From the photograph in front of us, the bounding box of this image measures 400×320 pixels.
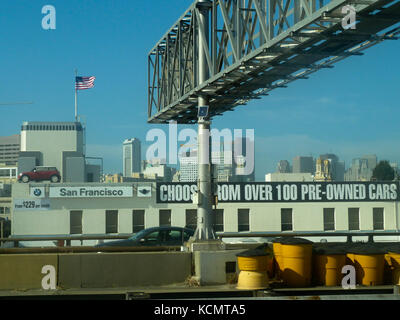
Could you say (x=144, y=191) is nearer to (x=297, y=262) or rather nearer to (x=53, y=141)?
(x=297, y=262)

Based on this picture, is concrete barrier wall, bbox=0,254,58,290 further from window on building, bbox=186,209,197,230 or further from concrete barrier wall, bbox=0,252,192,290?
window on building, bbox=186,209,197,230

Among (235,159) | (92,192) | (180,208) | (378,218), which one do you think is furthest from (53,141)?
(378,218)

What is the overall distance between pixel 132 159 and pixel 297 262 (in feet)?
371

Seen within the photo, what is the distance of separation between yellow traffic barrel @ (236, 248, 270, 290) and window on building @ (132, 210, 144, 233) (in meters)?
30.7

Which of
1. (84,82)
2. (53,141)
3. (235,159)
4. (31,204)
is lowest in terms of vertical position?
(31,204)

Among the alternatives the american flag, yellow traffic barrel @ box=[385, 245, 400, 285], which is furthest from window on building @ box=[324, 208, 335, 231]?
the american flag

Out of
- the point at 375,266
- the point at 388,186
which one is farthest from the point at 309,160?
the point at 375,266

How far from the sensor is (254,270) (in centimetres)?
1258

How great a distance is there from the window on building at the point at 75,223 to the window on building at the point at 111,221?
215 centimetres

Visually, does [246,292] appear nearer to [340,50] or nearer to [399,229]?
[340,50]

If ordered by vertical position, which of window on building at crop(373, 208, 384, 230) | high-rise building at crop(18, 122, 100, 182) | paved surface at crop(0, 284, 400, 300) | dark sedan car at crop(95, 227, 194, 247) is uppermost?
high-rise building at crop(18, 122, 100, 182)

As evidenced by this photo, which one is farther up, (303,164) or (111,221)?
(303,164)

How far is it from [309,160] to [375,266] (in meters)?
92.1

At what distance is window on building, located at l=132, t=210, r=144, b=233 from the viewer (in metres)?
42.8
